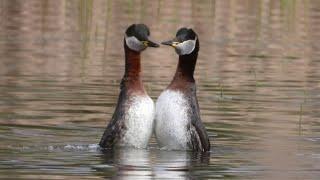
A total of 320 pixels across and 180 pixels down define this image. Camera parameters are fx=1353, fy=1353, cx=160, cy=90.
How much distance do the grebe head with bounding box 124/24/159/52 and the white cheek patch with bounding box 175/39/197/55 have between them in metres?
0.32

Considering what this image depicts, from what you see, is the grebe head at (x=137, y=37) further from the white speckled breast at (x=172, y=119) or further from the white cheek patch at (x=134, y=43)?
the white speckled breast at (x=172, y=119)

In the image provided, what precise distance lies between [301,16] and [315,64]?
352 inches

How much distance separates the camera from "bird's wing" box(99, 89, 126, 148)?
12.2 metres

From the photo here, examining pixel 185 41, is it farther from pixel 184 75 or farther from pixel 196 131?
pixel 196 131

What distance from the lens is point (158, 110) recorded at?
1225cm

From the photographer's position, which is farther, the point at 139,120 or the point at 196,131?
the point at 196,131

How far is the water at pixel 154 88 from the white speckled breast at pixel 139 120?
0.19 metres

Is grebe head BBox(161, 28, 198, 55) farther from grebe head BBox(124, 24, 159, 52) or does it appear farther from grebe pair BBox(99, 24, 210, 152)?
grebe head BBox(124, 24, 159, 52)

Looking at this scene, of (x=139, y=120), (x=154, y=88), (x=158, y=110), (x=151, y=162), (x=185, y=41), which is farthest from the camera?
(x=154, y=88)

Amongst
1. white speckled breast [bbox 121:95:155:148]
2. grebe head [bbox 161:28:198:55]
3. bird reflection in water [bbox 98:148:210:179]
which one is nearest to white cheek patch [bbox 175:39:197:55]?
grebe head [bbox 161:28:198:55]

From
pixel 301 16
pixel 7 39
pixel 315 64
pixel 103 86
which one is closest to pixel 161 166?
pixel 103 86

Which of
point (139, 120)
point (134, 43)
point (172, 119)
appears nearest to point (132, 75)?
point (134, 43)

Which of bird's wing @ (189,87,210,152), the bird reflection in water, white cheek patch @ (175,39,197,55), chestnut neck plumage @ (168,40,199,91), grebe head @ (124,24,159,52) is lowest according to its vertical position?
the bird reflection in water

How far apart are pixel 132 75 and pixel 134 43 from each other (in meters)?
0.31
